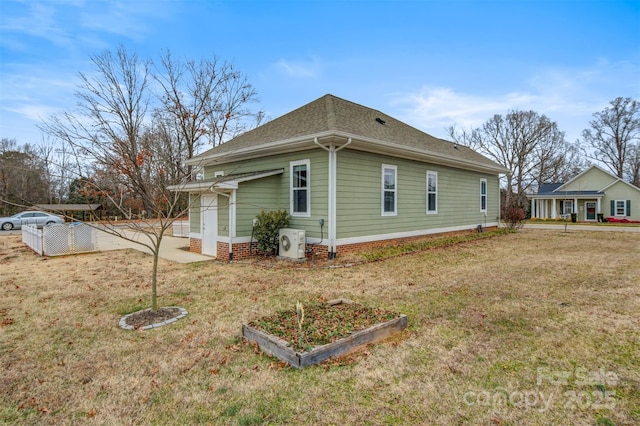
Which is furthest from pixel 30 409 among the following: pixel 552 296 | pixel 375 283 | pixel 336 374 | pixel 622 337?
pixel 552 296

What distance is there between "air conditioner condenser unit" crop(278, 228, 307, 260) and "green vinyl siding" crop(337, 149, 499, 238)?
1.10 m

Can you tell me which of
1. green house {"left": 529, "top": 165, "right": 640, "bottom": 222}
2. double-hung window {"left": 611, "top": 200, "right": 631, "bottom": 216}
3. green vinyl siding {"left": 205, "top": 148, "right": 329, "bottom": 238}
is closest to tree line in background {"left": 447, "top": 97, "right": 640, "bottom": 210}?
green house {"left": 529, "top": 165, "right": 640, "bottom": 222}

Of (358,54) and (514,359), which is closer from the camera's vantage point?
(514,359)

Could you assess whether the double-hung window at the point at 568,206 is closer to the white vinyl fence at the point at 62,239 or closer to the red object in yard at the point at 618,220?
the red object in yard at the point at 618,220

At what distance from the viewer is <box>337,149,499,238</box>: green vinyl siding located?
9.20 m

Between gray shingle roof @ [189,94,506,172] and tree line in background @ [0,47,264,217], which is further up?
tree line in background @ [0,47,264,217]

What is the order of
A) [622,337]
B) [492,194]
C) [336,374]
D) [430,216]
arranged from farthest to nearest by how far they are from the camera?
1. [492,194]
2. [430,216]
3. [622,337]
4. [336,374]

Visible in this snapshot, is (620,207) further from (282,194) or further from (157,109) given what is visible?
(157,109)

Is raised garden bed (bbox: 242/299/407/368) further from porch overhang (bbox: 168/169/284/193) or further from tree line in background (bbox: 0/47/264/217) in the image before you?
tree line in background (bbox: 0/47/264/217)

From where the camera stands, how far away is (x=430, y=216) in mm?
12508

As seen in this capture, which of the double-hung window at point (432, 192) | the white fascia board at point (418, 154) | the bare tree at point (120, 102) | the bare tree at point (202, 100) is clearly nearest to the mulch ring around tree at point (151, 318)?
the white fascia board at point (418, 154)

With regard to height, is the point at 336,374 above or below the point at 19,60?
below

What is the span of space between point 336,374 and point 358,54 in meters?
14.3

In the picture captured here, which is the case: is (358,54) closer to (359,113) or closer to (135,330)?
(359,113)
